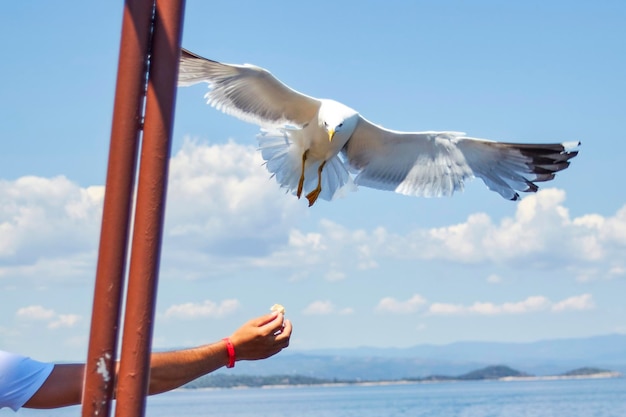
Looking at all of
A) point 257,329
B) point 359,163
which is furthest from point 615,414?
point 257,329

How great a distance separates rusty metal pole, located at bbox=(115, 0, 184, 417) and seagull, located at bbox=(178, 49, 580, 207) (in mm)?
3833

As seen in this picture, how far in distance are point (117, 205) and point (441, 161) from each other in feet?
15.5

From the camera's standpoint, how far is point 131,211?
3.77 ft

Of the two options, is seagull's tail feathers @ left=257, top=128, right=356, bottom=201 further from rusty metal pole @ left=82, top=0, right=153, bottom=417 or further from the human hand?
rusty metal pole @ left=82, top=0, right=153, bottom=417

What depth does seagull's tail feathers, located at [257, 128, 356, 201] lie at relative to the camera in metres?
5.46

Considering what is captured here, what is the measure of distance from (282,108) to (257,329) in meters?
4.36

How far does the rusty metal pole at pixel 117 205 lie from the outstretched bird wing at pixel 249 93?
13.4ft

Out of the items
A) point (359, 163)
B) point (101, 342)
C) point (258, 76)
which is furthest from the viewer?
point (359, 163)

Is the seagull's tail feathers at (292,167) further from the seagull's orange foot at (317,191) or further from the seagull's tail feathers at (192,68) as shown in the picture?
the seagull's tail feathers at (192,68)

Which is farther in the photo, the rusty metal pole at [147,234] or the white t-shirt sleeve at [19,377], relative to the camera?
the white t-shirt sleeve at [19,377]

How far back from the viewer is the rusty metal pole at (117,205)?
1136mm

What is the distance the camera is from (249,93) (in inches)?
221

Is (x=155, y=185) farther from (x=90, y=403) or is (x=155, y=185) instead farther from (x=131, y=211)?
(x=90, y=403)

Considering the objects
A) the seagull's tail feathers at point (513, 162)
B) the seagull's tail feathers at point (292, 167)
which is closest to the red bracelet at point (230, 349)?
the seagull's tail feathers at point (513, 162)
